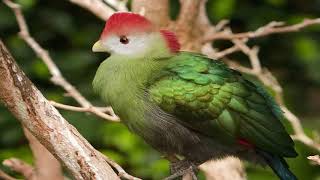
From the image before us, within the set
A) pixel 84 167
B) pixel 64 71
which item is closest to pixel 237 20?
pixel 64 71

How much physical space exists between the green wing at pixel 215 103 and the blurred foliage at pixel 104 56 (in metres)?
1.25

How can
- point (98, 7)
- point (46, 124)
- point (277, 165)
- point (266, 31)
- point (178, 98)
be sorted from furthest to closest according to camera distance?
point (98, 7), point (266, 31), point (277, 165), point (178, 98), point (46, 124)

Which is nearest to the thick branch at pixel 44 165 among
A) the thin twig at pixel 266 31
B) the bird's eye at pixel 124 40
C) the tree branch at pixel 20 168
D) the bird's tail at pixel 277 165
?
the tree branch at pixel 20 168

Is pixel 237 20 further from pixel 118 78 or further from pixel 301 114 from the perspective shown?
pixel 118 78

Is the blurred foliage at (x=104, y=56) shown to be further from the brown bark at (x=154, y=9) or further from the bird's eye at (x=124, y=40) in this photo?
the bird's eye at (x=124, y=40)

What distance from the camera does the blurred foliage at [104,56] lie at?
338cm

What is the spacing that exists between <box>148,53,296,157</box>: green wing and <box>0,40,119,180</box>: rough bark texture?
24 cm

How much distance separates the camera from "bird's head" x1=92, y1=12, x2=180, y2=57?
201 centimetres

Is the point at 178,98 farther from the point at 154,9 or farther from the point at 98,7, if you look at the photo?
the point at 98,7

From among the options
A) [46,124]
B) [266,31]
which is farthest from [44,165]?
[266,31]

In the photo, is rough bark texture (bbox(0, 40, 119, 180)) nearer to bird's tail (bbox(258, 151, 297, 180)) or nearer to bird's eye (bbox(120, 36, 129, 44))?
bird's eye (bbox(120, 36, 129, 44))

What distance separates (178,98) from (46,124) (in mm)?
357

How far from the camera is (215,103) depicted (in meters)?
1.99

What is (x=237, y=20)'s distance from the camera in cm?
393
